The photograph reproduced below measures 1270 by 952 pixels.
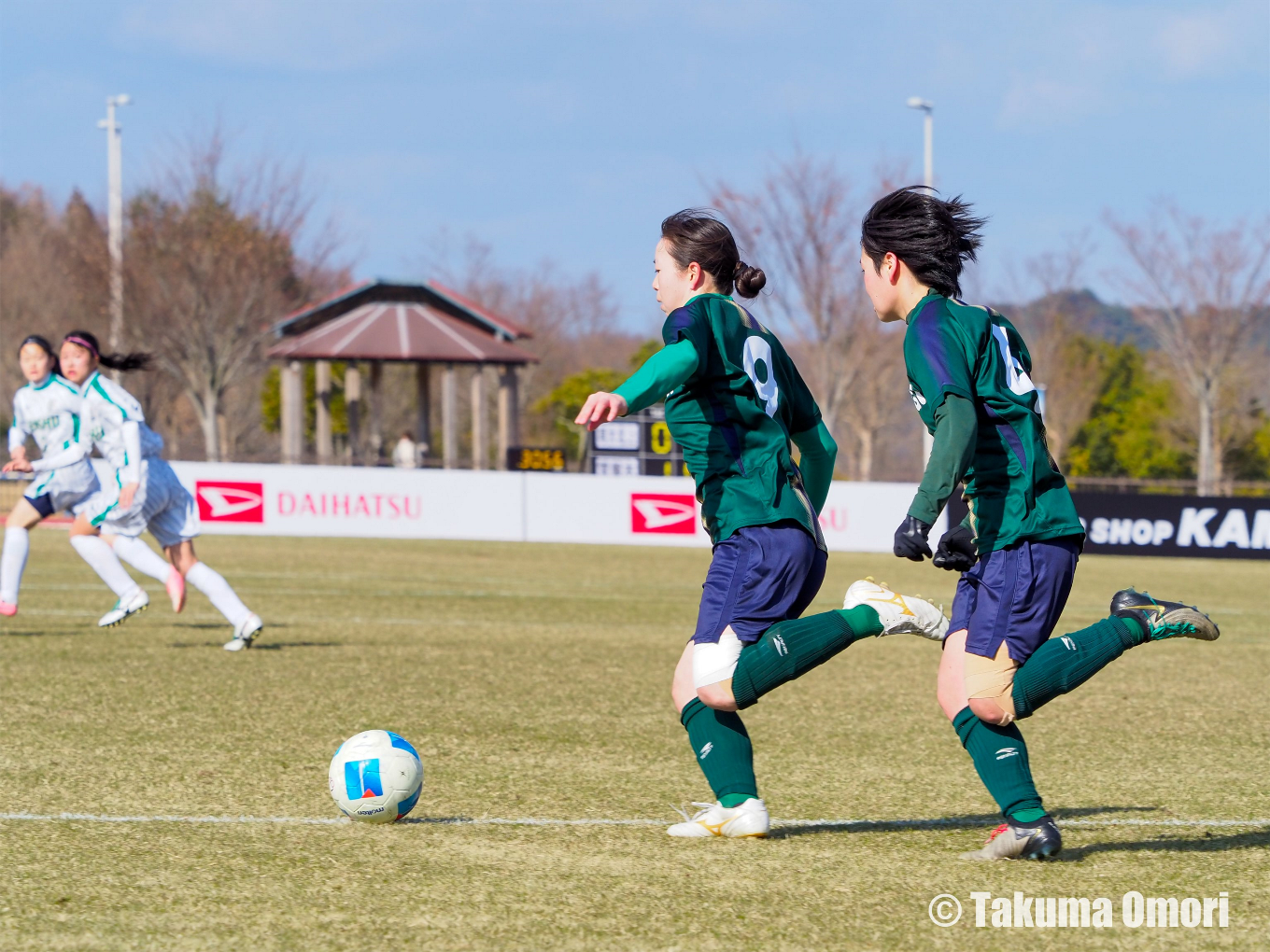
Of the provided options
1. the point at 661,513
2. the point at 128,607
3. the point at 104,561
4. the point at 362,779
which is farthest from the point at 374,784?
the point at 661,513

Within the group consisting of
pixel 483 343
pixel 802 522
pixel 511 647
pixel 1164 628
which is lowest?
pixel 511 647

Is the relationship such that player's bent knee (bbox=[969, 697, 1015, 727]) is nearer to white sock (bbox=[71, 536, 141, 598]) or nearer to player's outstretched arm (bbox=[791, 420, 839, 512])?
player's outstretched arm (bbox=[791, 420, 839, 512])

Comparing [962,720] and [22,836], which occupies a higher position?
[962,720]

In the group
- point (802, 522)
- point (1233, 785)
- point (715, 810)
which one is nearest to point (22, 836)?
point (715, 810)

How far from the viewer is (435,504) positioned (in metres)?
22.2

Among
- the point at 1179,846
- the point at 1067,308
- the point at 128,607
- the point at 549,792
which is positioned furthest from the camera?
the point at 1067,308

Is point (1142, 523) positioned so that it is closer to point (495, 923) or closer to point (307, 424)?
point (495, 923)

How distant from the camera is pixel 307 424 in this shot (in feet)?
175

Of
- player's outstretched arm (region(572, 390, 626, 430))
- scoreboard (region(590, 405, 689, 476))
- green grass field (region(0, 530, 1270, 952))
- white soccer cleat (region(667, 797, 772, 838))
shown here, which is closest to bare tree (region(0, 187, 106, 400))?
scoreboard (region(590, 405, 689, 476))

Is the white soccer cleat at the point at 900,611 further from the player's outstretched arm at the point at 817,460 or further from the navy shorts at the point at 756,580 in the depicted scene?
the player's outstretched arm at the point at 817,460

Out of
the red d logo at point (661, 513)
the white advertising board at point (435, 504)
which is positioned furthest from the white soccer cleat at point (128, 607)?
the red d logo at point (661, 513)

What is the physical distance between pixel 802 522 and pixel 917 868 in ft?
3.72

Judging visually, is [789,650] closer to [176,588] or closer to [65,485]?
[176,588]

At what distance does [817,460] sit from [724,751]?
1106 millimetres
